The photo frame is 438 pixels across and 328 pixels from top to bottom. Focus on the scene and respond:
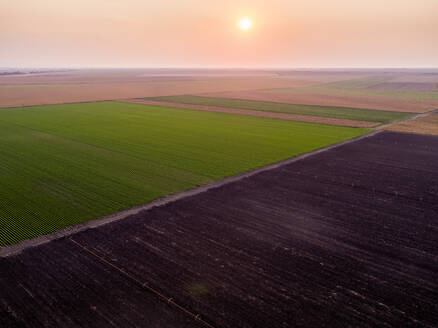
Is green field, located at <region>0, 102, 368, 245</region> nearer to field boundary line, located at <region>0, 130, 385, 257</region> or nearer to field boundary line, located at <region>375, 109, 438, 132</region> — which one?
field boundary line, located at <region>0, 130, 385, 257</region>

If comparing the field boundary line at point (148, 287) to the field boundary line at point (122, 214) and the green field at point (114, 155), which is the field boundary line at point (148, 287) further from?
the green field at point (114, 155)

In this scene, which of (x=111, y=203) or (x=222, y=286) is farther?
(x=111, y=203)

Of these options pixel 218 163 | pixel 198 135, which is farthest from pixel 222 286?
pixel 198 135

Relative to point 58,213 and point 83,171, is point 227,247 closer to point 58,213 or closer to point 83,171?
point 58,213

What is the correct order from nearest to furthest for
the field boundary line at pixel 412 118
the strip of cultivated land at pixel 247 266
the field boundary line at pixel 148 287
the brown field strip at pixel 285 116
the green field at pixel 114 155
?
the field boundary line at pixel 148 287 < the strip of cultivated land at pixel 247 266 < the green field at pixel 114 155 < the field boundary line at pixel 412 118 < the brown field strip at pixel 285 116

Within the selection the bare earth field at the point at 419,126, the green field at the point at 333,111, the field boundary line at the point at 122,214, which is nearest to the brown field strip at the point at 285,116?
the green field at the point at 333,111

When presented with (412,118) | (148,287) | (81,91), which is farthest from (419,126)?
(81,91)
